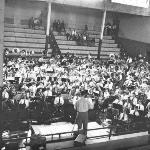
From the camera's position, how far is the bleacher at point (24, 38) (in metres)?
23.1

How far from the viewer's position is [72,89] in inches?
526

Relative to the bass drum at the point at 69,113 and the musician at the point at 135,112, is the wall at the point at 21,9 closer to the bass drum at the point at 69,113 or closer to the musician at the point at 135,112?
the bass drum at the point at 69,113

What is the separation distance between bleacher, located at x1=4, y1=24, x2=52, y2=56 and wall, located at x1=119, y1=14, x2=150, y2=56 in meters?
8.67

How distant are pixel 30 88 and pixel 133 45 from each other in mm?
16911

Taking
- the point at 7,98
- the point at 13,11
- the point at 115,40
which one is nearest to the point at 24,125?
the point at 7,98

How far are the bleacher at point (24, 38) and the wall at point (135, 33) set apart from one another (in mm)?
8666

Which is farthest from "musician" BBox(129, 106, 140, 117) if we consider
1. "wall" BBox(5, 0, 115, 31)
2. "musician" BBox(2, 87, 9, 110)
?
"wall" BBox(5, 0, 115, 31)

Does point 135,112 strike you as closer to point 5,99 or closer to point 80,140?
point 80,140

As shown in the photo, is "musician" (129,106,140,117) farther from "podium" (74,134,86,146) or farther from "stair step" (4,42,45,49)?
"stair step" (4,42,45,49)

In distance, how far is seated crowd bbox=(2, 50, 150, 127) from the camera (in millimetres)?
12180

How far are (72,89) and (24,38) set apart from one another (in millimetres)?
11978

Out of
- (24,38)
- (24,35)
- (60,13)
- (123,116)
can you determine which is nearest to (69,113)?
(123,116)

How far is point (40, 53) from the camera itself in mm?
22922

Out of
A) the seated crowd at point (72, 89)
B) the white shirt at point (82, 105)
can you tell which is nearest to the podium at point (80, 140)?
the white shirt at point (82, 105)
